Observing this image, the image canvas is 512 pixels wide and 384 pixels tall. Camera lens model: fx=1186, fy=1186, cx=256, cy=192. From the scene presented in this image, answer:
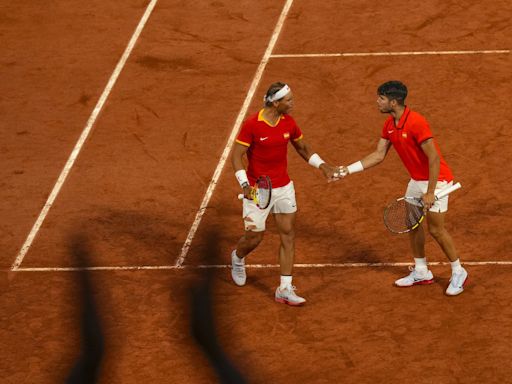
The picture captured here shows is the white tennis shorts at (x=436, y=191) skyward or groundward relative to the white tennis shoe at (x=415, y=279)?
skyward

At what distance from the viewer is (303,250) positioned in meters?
13.2

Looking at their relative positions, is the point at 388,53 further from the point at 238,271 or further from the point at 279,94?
the point at 279,94

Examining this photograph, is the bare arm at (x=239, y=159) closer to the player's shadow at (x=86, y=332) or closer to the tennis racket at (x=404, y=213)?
the tennis racket at (x=404, y=213)

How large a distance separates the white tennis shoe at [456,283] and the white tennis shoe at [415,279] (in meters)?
0.31

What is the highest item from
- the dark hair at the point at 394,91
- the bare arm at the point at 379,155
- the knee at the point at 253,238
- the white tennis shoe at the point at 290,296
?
the dark hair at the point at 394,91

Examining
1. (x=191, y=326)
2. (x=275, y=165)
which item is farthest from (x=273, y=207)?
(x=191, y=326)

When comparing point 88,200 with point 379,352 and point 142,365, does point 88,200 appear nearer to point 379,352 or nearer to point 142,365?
point 142,365

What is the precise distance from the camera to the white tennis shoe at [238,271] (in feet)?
41.1

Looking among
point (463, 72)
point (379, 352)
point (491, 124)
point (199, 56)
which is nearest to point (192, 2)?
point (199, 56)

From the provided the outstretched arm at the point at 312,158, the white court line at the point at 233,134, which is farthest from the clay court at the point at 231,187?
the outstretched arm at the point at 312,158

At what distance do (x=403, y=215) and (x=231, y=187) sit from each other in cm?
328

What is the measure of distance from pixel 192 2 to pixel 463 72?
196 inches

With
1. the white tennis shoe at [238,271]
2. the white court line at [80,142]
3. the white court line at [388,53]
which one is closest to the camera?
the white tennis shoe at [238,271]

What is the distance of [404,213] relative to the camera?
39.2 feet
